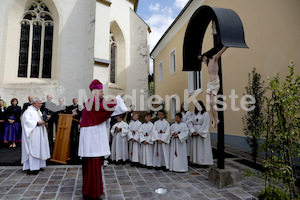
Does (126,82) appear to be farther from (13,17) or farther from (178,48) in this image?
(13,17)

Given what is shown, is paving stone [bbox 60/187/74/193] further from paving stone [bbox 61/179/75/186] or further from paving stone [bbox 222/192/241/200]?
paving stone [bbox 222/192/241/200]

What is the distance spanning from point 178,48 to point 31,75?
980 centimetres

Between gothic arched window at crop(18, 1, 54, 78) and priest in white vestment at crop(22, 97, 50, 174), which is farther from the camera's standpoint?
gothic arched window at crop(18, 1, 54, 78)

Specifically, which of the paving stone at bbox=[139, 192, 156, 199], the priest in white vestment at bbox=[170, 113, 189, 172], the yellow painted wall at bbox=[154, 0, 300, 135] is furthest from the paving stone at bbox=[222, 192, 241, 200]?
the yellow painted wall at bbox=[154, 0, 300, 135]

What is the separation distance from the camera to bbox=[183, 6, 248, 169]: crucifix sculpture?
381 cm

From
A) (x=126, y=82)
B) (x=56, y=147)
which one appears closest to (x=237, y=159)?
(x=56, y=147)

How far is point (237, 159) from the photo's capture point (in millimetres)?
6441

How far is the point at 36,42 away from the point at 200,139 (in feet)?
31.1

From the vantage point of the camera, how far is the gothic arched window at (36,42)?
32.3 feet

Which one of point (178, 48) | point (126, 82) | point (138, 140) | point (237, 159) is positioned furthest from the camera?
point (178, 48)

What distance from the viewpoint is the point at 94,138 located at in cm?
362

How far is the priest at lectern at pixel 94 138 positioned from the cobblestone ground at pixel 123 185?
14.8 inches

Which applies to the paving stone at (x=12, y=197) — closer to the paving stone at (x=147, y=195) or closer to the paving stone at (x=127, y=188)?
the paving stone at (x=127, y=188)

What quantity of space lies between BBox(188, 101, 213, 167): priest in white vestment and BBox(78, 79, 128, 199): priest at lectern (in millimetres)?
3255
